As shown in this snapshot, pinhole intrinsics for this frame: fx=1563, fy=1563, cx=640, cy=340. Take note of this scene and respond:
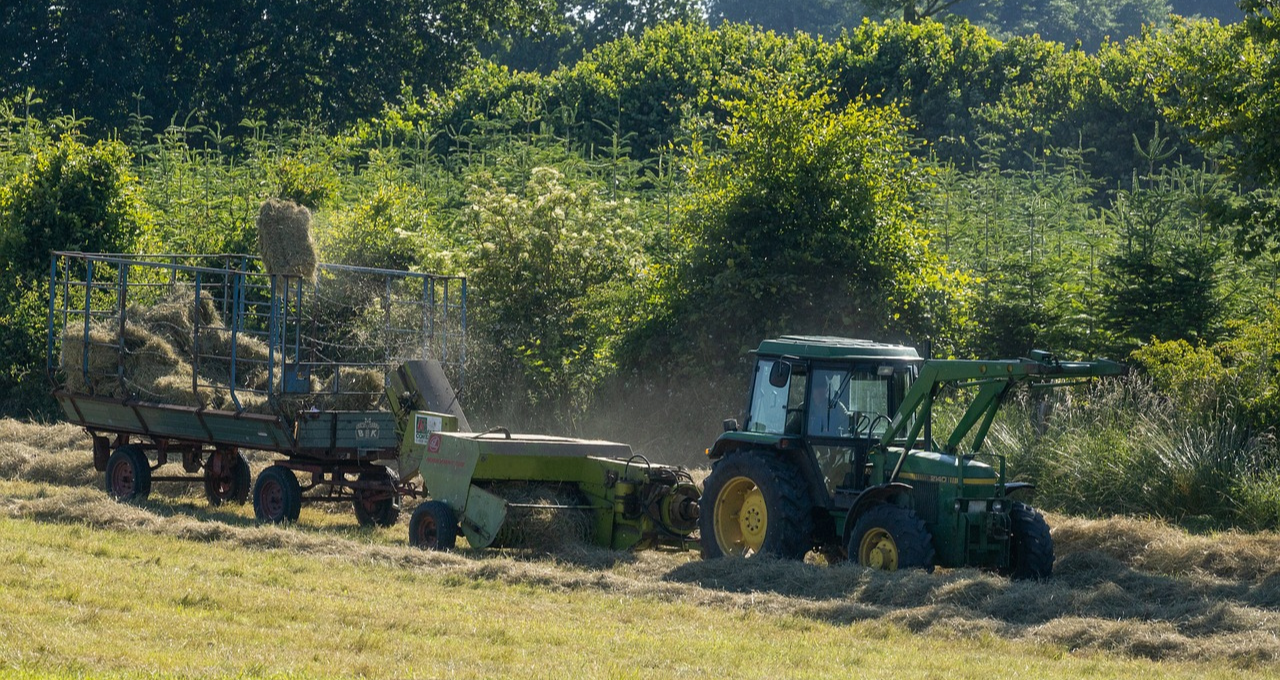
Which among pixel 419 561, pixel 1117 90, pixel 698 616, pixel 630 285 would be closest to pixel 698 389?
pixel 630 285

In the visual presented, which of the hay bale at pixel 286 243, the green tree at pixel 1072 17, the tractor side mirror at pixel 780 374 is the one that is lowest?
the tractor side mirror at pixel 780 374

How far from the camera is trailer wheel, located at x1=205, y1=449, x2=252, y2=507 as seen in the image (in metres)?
17.8

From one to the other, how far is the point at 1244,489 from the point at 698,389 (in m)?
8.35

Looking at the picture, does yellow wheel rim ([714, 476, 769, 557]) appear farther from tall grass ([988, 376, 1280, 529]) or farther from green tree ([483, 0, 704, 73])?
green tree ([483, 0, 704, 73])

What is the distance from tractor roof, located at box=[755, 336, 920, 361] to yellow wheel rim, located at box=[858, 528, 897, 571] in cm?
169

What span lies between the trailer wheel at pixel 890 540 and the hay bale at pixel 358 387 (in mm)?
6309

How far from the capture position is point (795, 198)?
72.2 ft

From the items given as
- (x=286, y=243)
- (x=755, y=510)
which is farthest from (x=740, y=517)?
(x=286, y=243)

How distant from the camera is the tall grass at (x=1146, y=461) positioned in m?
17.2

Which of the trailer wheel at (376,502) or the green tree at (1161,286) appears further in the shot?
the green tree at (1161,286)

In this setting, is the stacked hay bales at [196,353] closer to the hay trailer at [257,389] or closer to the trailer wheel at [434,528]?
the hay trailer at [257,389]

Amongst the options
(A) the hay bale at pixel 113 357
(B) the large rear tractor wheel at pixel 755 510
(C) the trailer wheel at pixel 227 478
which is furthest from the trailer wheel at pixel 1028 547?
(A) the hay bale at pixel 113 357

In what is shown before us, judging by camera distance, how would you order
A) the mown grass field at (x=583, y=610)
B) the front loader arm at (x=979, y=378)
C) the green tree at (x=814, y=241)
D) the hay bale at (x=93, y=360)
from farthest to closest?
the green tree at (x=814, y=241)
the hay bale at (x=93, y=360)
the front loader arm at (x=979, y=378)
the mown grass field at (x=583, y=610)

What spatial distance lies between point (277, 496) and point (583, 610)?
20.6 ft
